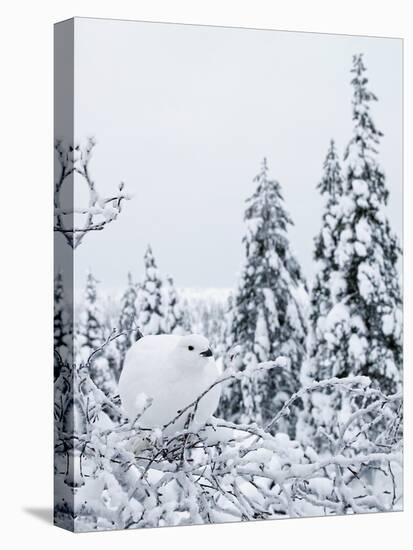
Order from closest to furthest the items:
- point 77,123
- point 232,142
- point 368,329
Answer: point 77,123 → point 232,142 → point 368,329

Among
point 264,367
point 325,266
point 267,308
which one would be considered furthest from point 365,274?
point 264,367

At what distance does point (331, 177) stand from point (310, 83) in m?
0.66

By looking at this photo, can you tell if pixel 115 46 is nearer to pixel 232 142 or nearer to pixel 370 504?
pixel 232 142

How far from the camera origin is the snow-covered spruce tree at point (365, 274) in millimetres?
10102

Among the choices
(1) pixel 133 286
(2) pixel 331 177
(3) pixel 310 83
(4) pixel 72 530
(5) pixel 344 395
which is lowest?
(4) pixel 72 530

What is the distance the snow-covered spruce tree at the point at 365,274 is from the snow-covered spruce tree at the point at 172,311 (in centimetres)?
115

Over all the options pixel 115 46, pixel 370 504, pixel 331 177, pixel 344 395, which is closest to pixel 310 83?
pixel 331 177

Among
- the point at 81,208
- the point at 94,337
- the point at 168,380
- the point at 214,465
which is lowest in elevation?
the point at 214,465

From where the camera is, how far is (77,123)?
9039 mm

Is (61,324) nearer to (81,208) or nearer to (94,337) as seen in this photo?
(94,337)

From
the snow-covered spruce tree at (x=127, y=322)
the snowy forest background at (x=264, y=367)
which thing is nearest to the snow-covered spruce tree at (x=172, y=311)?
the snowy forest background at (x=264, y=367)

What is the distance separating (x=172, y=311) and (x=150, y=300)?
0.24 m

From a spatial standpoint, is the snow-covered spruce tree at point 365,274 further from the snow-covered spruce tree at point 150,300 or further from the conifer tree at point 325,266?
the snow-covered spruce tree at point 150,300

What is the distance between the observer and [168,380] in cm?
920
